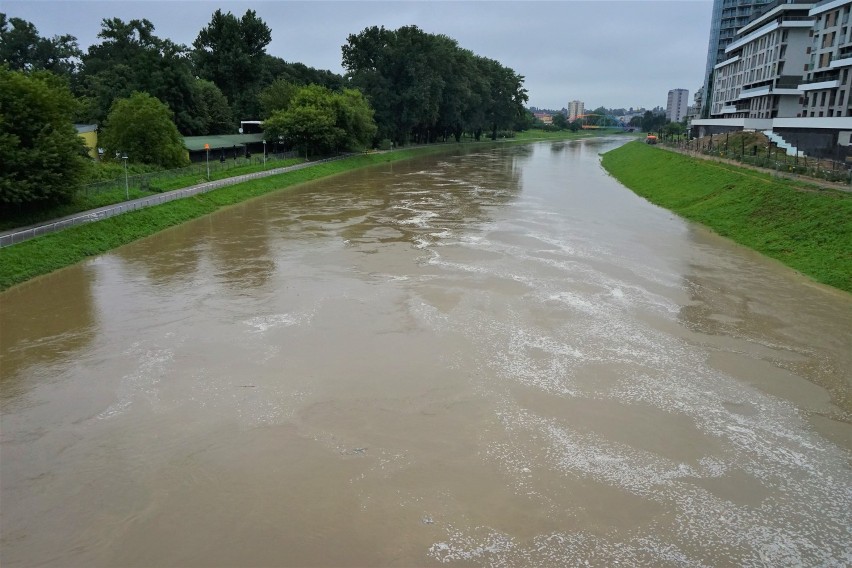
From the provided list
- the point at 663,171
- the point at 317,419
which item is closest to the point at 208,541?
the point at 317,419

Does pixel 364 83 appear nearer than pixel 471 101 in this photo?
Yes

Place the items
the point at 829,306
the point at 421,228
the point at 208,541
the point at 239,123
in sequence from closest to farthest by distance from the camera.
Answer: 1. the point at 208,541
2. the point at 829,306
3. the point at 421,228
4. the point at 239,123

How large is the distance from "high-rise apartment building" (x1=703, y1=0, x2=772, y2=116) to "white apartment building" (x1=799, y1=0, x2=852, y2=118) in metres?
67.4

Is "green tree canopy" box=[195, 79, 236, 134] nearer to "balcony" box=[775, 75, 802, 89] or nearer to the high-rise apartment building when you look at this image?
"balcony" box=[775, 75, 802, 89]

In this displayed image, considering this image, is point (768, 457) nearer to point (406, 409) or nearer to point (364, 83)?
point (406, 409)

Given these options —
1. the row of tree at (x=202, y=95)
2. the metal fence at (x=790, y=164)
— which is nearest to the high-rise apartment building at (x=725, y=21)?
the row of tree at (x=202, y=95)

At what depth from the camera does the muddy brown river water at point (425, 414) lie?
8.79 m

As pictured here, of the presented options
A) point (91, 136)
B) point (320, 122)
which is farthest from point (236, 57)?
point (91, 136)

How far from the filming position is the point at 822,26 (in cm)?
5453

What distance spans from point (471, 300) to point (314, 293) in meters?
5.18

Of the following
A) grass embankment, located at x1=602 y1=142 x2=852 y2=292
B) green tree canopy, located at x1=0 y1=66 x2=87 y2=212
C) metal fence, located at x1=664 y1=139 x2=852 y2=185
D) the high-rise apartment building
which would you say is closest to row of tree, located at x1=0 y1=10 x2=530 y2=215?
green tree canopy, located at x1=0 y1=66 x2=87 y2=212

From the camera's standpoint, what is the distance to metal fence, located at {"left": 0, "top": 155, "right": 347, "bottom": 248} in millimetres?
22802

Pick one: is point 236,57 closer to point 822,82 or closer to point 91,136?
point 91,136

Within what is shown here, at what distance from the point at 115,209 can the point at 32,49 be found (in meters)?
64.7
